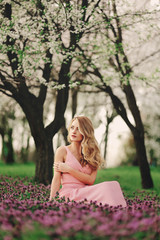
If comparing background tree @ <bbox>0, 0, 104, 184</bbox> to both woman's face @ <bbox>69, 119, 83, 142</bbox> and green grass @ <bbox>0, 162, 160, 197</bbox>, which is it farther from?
green grass @ <bbox>0, 162, 160, 197</bbox>

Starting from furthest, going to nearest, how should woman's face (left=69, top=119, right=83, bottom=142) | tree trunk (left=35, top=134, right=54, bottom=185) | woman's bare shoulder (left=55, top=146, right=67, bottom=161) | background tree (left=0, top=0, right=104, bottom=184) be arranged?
tree trunk (left=35, top=134, right=54, bottom=185) → background tree (left=0, top=0, right=104, bottom=184) → woman's face (left=69, top=119, right=83, bottom=142) → woman's bare shoulder (left=55, top=146, right=67, bottom=161)

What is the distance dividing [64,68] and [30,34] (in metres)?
2.53

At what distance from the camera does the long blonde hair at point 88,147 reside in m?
6.62

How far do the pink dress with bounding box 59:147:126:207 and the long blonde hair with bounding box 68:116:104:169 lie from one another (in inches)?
6.8

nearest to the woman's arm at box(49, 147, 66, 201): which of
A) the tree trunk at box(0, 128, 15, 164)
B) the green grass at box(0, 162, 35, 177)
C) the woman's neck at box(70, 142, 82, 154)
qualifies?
the woman's neck at box(70, 142, 82, 154)

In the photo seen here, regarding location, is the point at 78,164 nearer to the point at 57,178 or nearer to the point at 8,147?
the point at 57,178

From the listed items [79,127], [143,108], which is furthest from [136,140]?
[143,108]

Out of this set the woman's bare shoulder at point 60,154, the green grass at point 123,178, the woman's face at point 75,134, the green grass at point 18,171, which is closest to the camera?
the woman's bare shoulder at point 60,154

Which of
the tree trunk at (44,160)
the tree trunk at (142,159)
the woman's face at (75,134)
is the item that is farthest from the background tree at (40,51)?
the tree trunk at (142,159)

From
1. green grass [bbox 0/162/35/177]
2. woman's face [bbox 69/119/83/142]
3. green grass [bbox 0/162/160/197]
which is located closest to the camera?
woman's face [bbox 69/119/83/142]

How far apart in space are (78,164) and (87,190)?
86 cm

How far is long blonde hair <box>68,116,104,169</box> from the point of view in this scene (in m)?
6.62

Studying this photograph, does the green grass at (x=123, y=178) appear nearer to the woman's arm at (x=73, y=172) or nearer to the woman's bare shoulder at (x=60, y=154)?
the woman's arm at (x=73, y=172)

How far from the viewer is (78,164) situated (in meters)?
6.53
